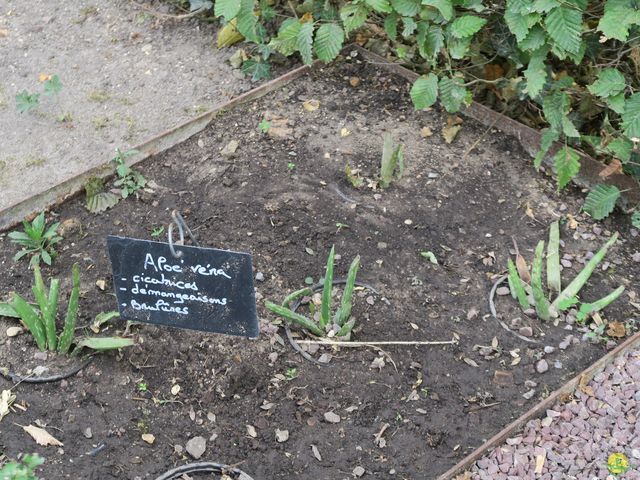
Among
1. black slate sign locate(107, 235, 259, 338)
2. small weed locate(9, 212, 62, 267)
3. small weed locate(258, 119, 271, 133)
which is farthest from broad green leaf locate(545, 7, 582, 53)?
small weed locate(9, 212, 62, 267)

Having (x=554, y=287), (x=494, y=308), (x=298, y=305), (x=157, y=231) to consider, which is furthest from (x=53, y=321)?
(x=554, y=287)

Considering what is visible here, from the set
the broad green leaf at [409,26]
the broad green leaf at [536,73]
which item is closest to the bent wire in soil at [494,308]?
the broad green leaf at [536,73]

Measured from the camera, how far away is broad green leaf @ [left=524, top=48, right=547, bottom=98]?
3.49m

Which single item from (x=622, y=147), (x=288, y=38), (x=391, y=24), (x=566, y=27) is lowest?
(x=622, y=147)

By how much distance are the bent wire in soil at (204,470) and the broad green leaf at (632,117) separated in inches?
77.7

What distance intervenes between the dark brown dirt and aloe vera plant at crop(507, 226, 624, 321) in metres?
0.08

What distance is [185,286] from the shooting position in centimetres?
264

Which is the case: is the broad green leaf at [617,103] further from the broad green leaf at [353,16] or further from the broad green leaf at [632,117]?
the broad green leaf at [353,16]

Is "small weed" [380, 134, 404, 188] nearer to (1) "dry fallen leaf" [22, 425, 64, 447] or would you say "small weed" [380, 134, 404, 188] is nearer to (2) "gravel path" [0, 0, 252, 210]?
(2) "gravel path" [0, 0, 252, 210]

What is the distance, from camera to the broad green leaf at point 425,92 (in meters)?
3.79

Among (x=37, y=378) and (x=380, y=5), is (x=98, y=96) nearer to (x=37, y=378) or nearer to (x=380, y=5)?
(x=380, y=5)

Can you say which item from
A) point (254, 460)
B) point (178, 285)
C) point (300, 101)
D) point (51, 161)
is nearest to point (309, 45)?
point (300, 101)

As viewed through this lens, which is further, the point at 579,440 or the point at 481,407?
the point at 481,407

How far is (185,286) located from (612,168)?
76.6 inches
